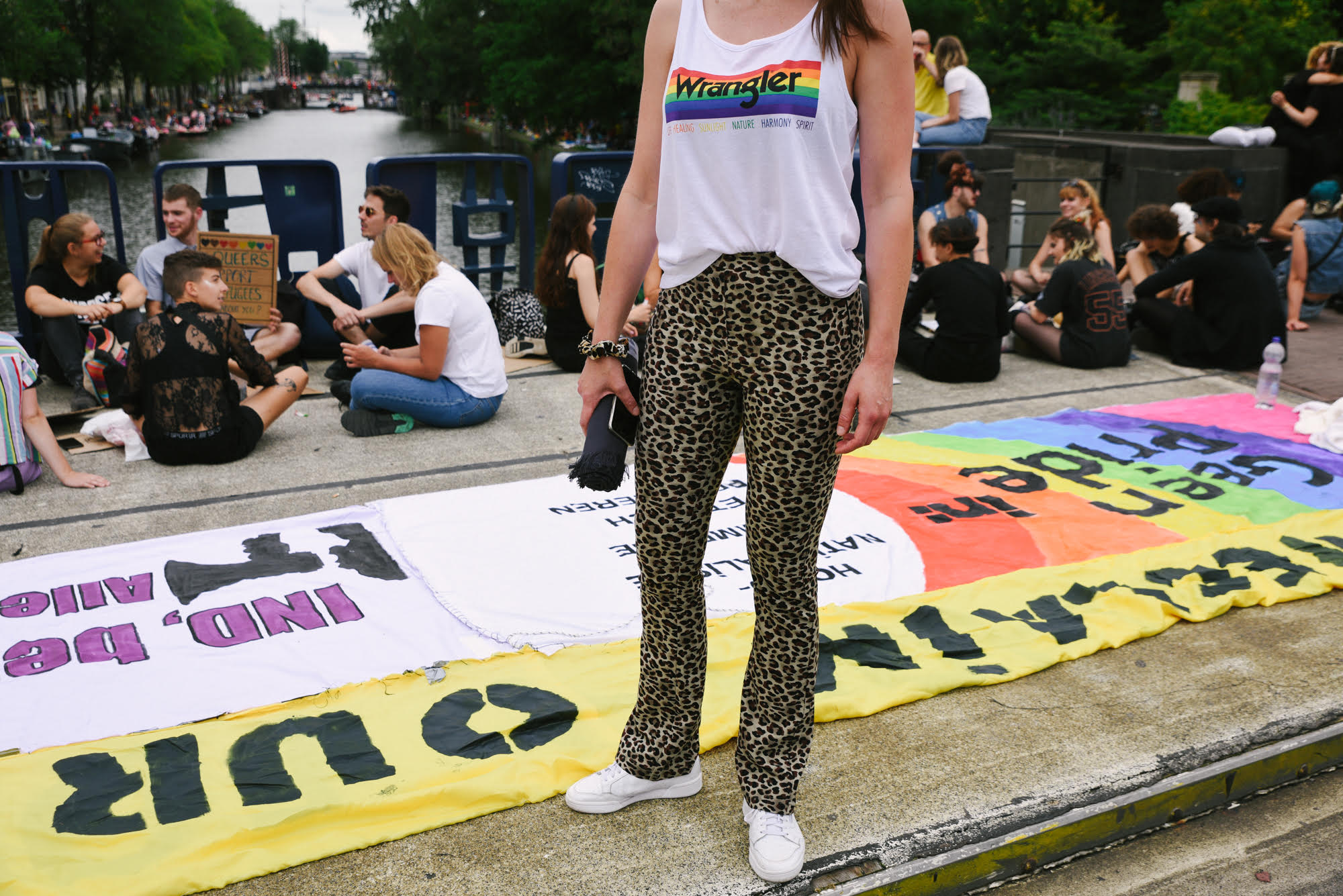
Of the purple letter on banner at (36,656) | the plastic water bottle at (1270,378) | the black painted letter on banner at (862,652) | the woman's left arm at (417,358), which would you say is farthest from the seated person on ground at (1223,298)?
the purple letter on banner at (36,656)

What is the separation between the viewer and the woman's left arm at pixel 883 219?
2.19 metres

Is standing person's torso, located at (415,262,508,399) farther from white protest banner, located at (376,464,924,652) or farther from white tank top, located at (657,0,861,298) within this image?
white tank top, located at (657,0,861,298)

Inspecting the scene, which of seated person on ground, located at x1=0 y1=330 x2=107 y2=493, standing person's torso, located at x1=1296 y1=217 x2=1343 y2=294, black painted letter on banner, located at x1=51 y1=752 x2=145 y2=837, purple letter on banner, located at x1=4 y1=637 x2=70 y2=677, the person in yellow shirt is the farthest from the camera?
the person in yellow shirt

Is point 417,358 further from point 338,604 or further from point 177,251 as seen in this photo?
point 338,604

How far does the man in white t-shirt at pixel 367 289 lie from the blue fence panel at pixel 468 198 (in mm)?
815

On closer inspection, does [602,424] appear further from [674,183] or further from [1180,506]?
[1180,506]

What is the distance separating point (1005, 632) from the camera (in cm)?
396

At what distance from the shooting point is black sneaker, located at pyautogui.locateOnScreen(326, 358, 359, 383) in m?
7.29

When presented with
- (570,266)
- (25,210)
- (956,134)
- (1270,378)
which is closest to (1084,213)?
(1270,378)

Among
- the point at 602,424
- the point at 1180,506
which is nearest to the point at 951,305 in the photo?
the point at 1180,506

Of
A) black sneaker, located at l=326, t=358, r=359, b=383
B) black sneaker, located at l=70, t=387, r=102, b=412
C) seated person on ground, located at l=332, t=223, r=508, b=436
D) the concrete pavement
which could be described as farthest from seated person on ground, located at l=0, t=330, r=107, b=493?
black sneaker, located at l=326, t=358, r=359, b=383

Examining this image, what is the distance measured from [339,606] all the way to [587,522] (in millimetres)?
1270

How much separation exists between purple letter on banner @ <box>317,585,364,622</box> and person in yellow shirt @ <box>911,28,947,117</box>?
1012 cm

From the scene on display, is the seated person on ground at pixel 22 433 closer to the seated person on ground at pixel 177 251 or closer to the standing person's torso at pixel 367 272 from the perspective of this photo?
the seated person on ground at pixel 177 251
